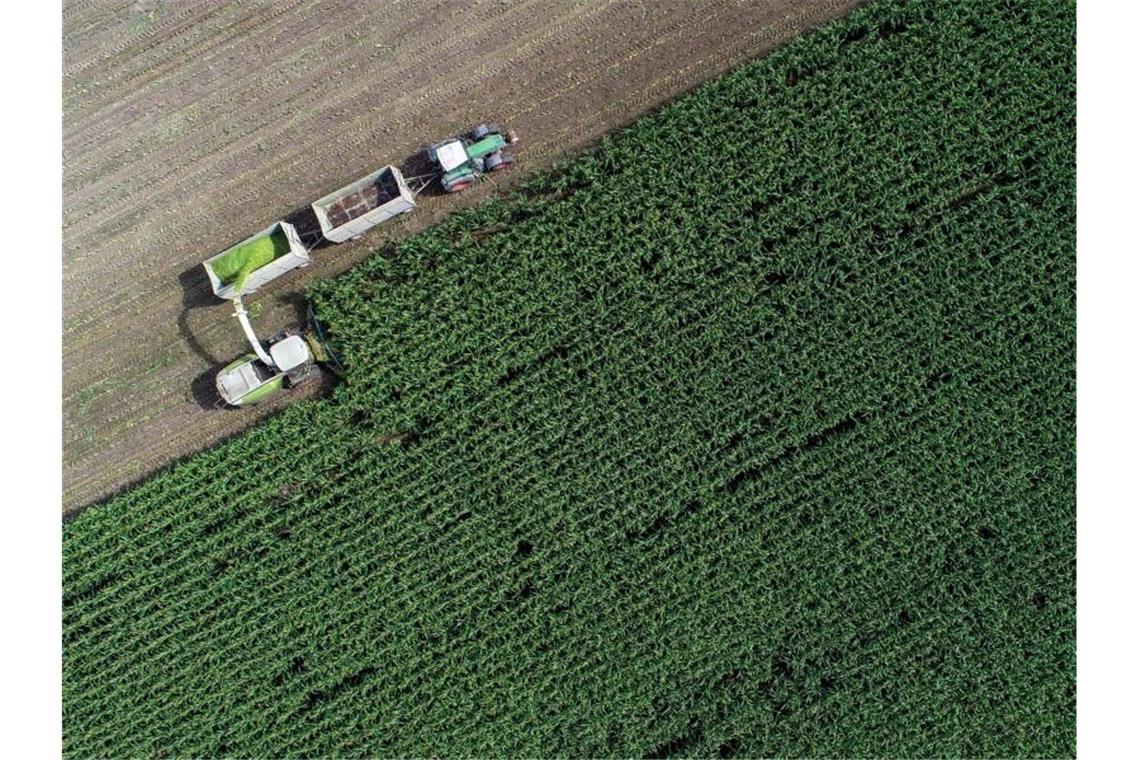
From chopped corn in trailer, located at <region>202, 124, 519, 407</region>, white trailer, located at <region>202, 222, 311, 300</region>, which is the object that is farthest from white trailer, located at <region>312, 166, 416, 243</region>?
white trailer, located at <region>202, 222, 311, 300</region>

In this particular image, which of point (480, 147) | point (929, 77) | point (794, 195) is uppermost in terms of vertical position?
point (480, 147)

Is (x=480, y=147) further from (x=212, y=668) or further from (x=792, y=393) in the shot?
(x=212, y=668)

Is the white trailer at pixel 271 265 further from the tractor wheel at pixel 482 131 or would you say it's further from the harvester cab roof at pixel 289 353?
the tractor wheel at pixel 482 131

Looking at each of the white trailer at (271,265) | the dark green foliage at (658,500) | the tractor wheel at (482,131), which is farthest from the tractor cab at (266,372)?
the tractor wheel at (482,131)

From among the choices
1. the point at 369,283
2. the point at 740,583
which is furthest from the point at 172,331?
the point at 740,583

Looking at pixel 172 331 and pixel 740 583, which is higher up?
pixel 172 331

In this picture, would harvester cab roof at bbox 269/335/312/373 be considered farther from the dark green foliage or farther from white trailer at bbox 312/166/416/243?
white trailer at bbox 312/166/416/243
